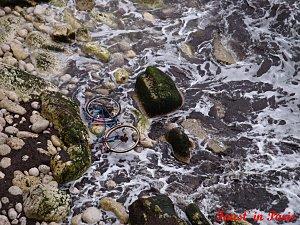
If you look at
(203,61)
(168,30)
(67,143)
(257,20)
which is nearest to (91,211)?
(67,143)

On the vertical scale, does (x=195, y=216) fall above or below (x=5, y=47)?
below

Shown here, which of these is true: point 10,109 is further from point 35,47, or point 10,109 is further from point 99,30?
point 99,30

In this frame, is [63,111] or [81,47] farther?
[81,47]

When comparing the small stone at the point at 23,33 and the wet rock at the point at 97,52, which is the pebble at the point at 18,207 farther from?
the small stone at the point at 23,33

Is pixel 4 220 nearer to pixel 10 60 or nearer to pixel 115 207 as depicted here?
pixel 115 207

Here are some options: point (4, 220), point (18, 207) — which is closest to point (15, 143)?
point (18, 207)

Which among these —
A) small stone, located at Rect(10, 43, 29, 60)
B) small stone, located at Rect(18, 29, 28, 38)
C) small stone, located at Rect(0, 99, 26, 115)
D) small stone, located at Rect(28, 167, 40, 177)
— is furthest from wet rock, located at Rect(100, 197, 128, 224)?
small stone, located at Rect(18, 29, 28, 38)
